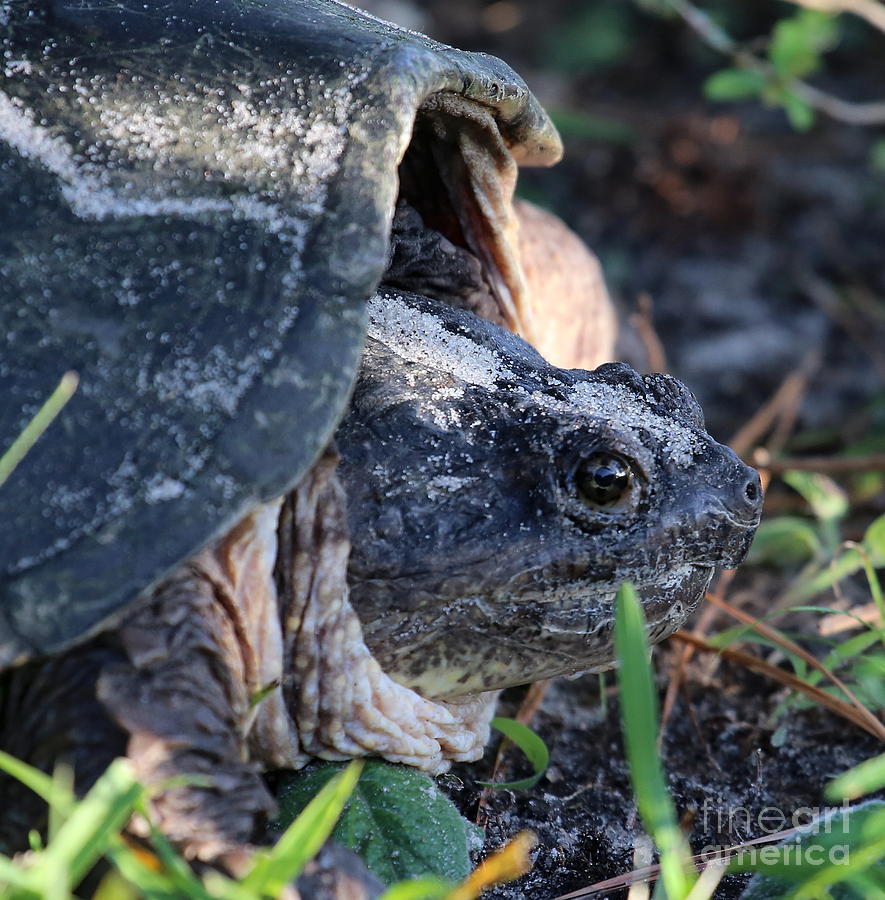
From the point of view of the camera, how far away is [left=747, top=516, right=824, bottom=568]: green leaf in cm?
273

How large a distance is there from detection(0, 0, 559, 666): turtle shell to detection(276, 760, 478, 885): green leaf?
50 cm

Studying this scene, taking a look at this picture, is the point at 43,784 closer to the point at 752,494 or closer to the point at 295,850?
the point at 295,850

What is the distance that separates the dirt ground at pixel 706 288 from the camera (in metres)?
1.94

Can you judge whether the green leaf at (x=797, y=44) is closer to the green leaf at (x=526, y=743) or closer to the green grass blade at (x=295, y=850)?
the green leaf at (x=526, y=743)

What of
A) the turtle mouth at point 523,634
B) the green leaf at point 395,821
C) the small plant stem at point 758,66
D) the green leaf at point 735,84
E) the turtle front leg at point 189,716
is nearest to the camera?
the turtle front leg at point 189,716

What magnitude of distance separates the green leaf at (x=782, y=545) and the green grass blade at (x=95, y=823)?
185 centimetres

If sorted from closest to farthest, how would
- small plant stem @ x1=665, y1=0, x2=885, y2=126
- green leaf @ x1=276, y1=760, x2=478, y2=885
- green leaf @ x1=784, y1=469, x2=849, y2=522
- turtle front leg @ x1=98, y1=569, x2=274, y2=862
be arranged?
turtle front leg @ x1=98, y1=569, x2=274, y2=862, green leaf @ x1=276, y1=760, x2=478, y2=885, green leaf @ x1=784, y1=469, x2=849, y2=522, small plant stem @ x1=665, y1=0, x2=885, y2=126

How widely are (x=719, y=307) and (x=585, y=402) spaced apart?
2.59m

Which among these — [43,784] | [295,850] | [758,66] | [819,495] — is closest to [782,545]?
[819,495]

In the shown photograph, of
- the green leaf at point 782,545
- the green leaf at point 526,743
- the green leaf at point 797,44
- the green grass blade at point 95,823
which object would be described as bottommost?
the green leaf at point 782,545

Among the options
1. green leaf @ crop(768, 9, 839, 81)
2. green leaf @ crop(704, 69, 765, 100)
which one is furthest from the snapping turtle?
green leaf @ crop(768, 9, 839, 81)

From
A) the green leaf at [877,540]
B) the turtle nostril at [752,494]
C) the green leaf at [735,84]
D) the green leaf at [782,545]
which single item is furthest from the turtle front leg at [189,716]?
the green leaf at [735,84]

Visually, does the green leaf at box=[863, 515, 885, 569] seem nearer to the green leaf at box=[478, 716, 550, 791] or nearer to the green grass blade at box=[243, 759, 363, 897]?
the green leaf at box=[478, 716, 550, 791]

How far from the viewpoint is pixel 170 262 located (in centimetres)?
157
